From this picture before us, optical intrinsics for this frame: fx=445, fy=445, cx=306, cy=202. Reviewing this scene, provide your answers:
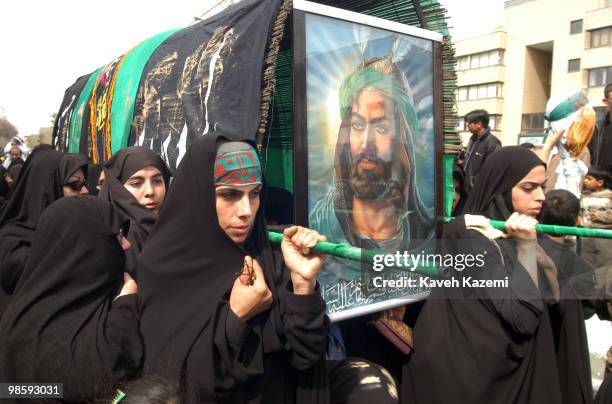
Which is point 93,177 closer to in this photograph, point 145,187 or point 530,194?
point 145,187

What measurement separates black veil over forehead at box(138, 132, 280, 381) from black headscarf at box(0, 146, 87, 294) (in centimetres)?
148

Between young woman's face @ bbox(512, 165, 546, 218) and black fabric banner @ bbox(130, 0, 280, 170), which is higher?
black fabric banner @ bbox(130, 0, 280, 170)

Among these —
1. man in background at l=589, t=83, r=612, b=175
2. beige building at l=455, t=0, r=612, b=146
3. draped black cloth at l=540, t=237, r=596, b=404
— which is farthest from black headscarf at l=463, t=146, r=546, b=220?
beige building at l=455, t=0, r=612, b=146

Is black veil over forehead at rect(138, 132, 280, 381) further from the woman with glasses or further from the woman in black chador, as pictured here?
the woman with glasses

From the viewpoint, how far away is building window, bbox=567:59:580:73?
101 feet

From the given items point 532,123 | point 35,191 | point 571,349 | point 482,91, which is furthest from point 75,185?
point 482,91

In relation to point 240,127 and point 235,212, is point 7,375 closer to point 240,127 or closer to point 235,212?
point 235,212

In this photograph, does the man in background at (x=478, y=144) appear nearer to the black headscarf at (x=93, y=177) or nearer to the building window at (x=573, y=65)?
the black headscarf at (x=93, y=177)

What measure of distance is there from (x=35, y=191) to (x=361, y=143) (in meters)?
2.38

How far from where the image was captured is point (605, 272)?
5.93 feet

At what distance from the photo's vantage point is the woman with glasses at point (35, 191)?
284 centimetres

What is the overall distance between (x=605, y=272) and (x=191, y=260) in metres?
1.66

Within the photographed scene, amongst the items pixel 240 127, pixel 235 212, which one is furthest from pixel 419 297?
pixel 240 127

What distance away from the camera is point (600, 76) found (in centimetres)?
2984
